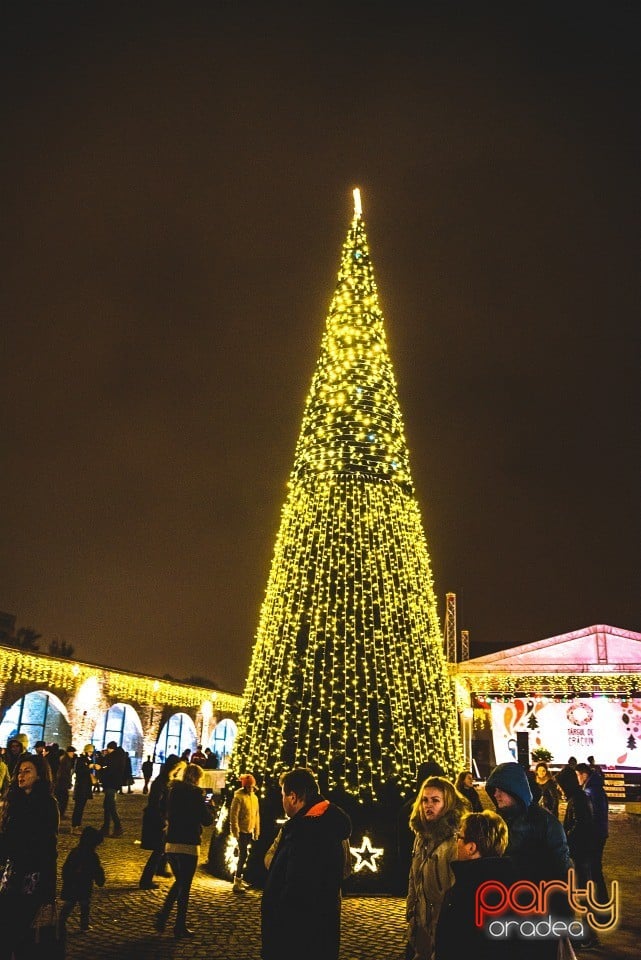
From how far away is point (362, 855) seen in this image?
837cm

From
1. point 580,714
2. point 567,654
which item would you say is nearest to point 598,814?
point 580,714

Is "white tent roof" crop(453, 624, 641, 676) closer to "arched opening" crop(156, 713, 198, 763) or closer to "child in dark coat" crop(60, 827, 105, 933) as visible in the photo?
"arched opening" crop(156, 713, 198, 763)

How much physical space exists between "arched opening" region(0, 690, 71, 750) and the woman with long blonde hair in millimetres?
21987

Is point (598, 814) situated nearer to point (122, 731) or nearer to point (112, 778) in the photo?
point (112, 778)

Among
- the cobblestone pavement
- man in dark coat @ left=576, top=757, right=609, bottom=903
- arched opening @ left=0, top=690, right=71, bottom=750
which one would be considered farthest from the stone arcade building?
man in dark coat @ left=576, top=757, right=609, bottom=903

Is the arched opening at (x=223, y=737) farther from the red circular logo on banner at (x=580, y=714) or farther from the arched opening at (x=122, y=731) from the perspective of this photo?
the red circular logo on banner at (x=580, y=714)

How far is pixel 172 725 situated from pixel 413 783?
26.7 meters

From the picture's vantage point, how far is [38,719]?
25500mm

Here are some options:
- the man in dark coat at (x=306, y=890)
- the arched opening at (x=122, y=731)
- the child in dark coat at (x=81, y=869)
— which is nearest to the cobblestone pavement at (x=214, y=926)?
the child in dark coat at (x=81, y=869)

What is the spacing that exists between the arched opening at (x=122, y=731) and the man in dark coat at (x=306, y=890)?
84.6ft

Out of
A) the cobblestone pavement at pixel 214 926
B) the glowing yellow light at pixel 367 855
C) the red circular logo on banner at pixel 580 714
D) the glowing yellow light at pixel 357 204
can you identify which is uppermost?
the glowing yellow light at pixel 357 204

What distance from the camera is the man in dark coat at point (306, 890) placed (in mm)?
3260

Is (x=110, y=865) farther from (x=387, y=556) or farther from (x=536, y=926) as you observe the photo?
(x=536, y=926)

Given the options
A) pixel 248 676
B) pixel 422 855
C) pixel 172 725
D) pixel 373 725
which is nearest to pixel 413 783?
pixel 373 725
